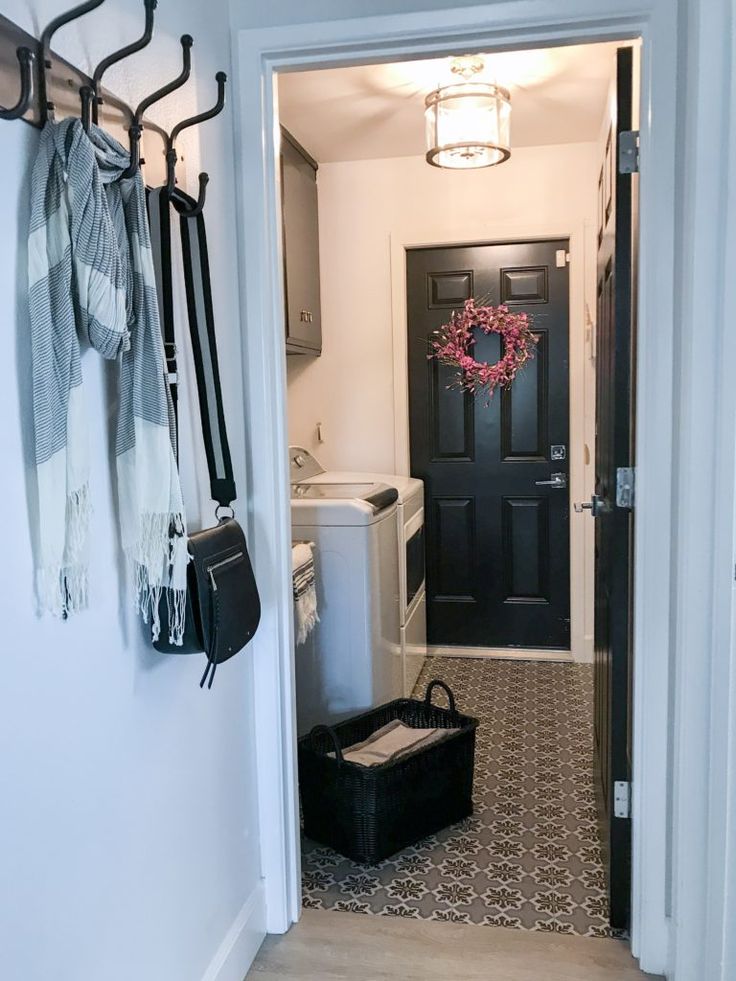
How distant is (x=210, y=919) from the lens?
5.44ft

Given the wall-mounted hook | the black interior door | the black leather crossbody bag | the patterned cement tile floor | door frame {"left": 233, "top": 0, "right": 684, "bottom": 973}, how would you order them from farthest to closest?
the patterned cement tile floor, the black interior door, door frame {"left": 233, "top": 0, "right": 684, "bottom": 973}, the wall-mounted hook, the black leather crossbody bag

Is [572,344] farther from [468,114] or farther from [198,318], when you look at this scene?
[198,318]

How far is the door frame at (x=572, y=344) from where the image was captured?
3.71 m

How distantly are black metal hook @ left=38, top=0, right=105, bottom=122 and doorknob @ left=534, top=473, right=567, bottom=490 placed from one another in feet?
10.1

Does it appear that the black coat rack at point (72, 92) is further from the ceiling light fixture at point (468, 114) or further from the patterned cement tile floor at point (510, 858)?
the patterned cement tile floor at point (510, 858)

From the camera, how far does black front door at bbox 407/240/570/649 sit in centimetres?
379

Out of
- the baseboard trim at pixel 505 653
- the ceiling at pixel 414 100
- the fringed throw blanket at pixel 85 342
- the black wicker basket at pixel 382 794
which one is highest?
the ceiling at pixel 414 100

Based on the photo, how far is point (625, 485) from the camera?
6.05 ft

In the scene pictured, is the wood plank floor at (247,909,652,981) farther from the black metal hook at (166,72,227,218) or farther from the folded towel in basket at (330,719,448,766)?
the black metal hook at (166,72,227,218)

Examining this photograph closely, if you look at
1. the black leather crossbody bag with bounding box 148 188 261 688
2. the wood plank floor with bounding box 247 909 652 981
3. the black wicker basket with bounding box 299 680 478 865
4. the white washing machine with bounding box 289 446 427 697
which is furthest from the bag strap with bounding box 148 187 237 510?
the white washing machine with bounding box 289 446 427 697

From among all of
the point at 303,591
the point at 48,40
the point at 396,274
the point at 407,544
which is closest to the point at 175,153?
the point at 48,40

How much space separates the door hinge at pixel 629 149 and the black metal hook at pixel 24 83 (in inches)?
48.1

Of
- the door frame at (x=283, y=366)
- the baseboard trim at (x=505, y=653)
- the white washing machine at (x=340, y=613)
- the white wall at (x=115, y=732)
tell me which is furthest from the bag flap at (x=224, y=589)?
the baseboard trim at (x=505, y=653)

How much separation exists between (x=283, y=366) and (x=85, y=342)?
2.56ft
